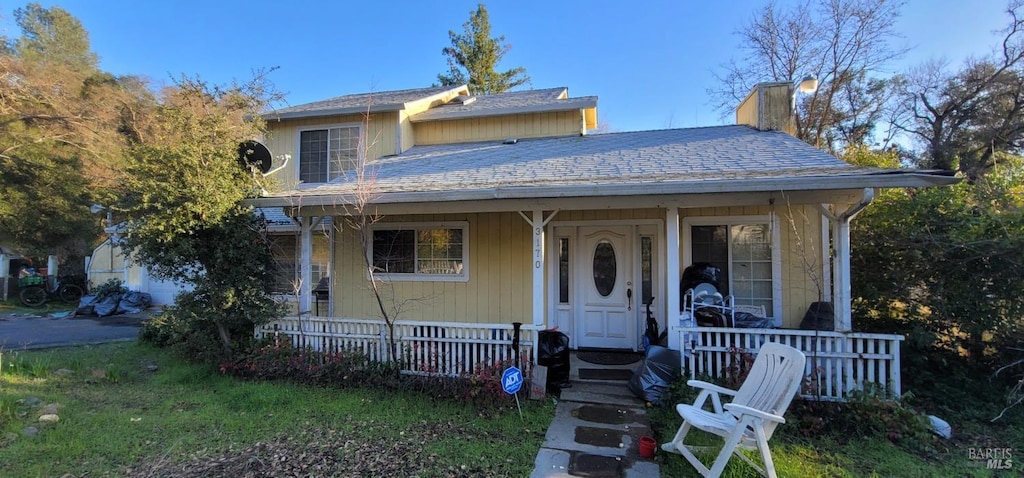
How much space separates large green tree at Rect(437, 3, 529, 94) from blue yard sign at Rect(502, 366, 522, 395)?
2110 centimetres

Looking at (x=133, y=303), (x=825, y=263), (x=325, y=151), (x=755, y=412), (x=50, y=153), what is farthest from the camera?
(x=50, y=153)

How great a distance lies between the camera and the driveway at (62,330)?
27.5ft

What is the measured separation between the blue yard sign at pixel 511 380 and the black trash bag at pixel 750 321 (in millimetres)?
3055

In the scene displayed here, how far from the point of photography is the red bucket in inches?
147

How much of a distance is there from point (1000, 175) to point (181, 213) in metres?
10.2

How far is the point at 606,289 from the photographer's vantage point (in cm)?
690

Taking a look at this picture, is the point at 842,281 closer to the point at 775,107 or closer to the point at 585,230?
the point at 585,230

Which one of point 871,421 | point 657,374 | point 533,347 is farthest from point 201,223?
point 871,421

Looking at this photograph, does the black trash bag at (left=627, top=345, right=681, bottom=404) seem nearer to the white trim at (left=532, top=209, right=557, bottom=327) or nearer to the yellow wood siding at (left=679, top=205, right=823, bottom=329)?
the white trim at (left=532, top=209, right=557, bottom=327)

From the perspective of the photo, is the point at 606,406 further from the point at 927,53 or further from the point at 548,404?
the point at 927,53

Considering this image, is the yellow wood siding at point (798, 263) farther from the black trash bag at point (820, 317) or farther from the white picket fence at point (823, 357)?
the white picket fence at point (823, 357)

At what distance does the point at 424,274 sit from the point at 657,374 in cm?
386

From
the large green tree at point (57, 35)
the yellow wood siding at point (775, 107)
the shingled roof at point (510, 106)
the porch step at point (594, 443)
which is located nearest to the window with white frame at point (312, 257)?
the shingled roof at point (510, 106)

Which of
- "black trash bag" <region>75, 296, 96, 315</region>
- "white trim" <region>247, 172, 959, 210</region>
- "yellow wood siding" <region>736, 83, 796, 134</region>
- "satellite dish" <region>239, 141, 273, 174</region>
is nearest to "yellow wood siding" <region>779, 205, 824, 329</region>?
"white trim" <region>247, 172, 959, 210</region>
